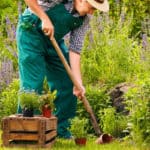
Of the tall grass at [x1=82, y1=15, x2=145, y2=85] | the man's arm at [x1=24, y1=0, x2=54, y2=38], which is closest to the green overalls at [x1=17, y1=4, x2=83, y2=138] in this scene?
the man's arm at [x1=24, y1=0, x2=54, y2=38]

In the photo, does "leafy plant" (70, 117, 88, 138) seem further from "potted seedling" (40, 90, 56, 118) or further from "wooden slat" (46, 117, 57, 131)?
"potted seedling" (40, 90, 56, 118)

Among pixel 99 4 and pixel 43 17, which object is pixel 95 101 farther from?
pixel 43 17

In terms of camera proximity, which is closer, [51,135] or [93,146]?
[51,135]

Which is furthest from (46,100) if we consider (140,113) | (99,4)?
(99,4)

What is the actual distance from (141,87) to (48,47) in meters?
1.01

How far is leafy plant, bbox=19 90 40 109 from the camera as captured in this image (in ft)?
21.7

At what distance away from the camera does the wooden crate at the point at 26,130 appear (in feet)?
21.5

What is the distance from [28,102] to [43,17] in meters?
0.77

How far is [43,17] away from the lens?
675 cm

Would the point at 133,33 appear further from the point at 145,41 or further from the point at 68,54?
the point at 68,54

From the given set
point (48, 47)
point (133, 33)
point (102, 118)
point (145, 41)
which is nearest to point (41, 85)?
point (48, 47)

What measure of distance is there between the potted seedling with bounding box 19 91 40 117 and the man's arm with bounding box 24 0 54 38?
0.57 m

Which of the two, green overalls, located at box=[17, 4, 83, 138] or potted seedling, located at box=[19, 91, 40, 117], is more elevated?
green overalls, located at box=[17, 4, 83, 138]

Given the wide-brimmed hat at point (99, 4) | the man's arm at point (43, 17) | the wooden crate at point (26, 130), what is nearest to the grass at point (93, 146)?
the wooden crate at point (26, 130)
